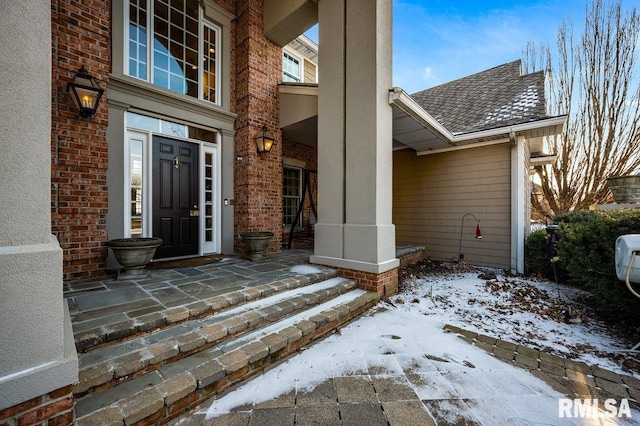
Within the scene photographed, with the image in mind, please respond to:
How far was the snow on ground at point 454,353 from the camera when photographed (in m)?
1.80

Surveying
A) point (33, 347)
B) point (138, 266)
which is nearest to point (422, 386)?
point (33, 347)

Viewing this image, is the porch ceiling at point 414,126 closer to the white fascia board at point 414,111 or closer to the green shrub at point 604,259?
the white fascia board at point 414,111

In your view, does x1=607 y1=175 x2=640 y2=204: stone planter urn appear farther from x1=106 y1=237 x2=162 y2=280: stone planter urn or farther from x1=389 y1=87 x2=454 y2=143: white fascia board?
x1=106 y1=237 x2=162 y2=280: stone planter urn

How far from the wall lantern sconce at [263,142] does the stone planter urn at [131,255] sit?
2625mm

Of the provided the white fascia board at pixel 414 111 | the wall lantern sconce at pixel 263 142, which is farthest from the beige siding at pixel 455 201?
the wall lantern sconce at pixel 263 142

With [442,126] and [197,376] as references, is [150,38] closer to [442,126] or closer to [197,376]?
[197,376]

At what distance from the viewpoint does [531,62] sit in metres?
9.77

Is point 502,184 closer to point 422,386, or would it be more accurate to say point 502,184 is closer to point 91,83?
point 422,386

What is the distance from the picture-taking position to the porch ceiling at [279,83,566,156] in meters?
4.56

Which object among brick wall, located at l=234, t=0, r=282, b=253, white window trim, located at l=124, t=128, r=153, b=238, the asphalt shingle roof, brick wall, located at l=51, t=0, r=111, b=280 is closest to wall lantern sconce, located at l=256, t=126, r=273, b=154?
brick wall, located at l=234, t=0, r=282, b=253

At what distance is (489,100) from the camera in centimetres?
634

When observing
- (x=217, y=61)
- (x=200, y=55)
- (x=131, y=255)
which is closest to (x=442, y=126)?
(x=217, y=61)

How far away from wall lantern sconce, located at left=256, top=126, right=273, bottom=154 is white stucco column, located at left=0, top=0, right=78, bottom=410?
12.6ft

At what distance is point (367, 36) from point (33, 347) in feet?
14.9
